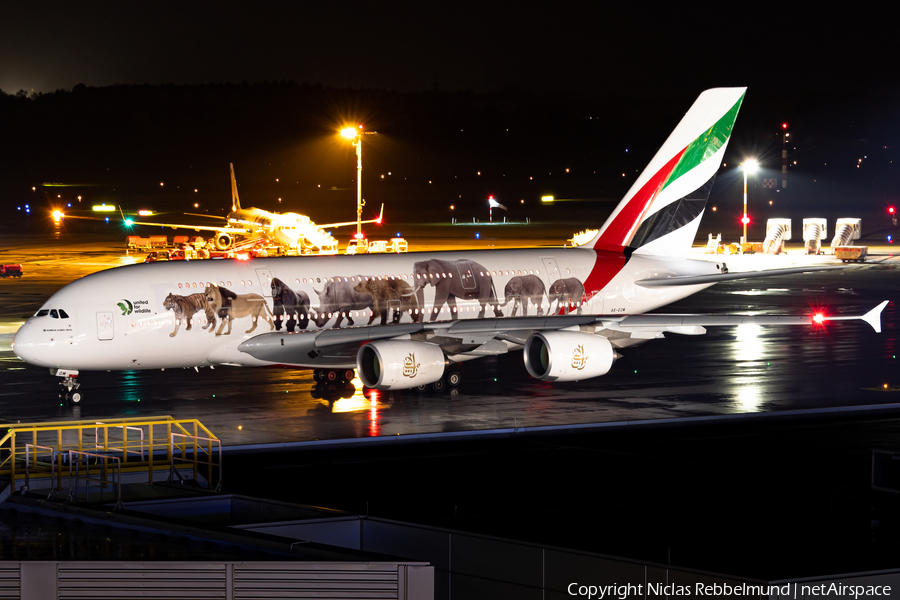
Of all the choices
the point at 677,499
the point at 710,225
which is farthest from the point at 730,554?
the point at 710,225

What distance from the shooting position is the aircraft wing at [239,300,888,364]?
34812 mm

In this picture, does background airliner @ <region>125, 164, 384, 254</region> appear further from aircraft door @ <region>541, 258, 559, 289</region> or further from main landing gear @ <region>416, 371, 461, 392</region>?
main landing gear @ <region>416, 371, 461, 392</region>

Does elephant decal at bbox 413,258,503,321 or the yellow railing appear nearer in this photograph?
the yellow railing

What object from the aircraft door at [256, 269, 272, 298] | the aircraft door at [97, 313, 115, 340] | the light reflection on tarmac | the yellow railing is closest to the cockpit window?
the aircraft door at [97, 313, 115, 340]

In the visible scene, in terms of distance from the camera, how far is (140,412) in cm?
3366

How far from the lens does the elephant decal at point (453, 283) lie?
38.2m

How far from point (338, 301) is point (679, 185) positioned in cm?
1385

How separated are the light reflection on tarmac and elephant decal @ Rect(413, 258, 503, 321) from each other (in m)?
2.93

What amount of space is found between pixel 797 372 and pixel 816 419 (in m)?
8.76

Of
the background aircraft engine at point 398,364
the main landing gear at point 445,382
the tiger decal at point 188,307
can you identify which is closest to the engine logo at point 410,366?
the background aircraft engine at point 398,364

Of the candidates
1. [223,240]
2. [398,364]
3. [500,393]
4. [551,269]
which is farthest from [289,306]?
[223,240]

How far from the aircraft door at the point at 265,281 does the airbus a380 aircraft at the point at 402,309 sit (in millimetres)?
45

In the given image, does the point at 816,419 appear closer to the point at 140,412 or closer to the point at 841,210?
the point at 140,412

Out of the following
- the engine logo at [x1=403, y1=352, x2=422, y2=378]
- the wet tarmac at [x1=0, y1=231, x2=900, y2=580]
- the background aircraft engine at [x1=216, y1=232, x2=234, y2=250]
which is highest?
the background aircraft engine at [x1=216, y1=232, x2=234, y2=250]
